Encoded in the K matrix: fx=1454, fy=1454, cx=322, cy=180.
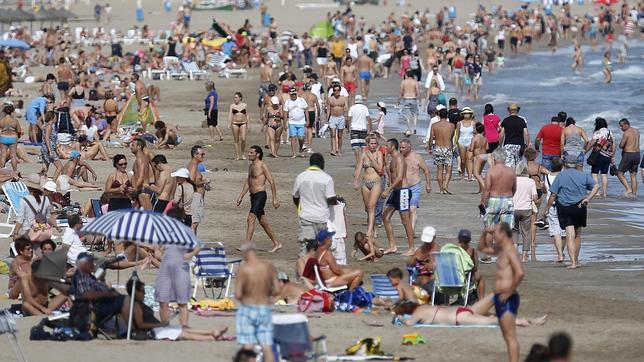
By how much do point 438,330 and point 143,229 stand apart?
2632mm

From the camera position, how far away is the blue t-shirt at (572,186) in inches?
597

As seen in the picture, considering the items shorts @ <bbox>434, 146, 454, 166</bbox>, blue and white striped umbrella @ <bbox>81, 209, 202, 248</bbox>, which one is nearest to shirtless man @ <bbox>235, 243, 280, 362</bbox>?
blue and white striped umbrella @ <bbox>81, 209, 202, 248</bbox>

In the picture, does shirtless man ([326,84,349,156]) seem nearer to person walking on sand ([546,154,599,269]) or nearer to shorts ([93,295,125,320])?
person walking on sand ([546,154,599,269])

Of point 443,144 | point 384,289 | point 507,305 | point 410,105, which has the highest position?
point 507,305

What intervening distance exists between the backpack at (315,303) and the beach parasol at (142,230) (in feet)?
5.17

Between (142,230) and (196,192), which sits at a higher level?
(142,230)

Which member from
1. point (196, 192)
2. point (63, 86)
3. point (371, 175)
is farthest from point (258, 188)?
point (63, 86)

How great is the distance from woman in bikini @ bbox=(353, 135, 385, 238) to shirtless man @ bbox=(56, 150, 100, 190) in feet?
14.1

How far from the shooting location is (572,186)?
15.2 m

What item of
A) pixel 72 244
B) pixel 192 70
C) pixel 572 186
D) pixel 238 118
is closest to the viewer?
pixel 72 244

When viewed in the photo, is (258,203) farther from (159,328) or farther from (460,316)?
(159,328)

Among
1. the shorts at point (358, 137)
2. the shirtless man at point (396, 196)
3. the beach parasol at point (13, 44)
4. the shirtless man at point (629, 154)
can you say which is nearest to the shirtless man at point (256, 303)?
the shirtless man at point (396, 196)

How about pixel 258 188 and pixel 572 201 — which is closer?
pixel 572 201

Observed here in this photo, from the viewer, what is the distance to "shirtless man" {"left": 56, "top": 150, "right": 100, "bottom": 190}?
64.0 ft
